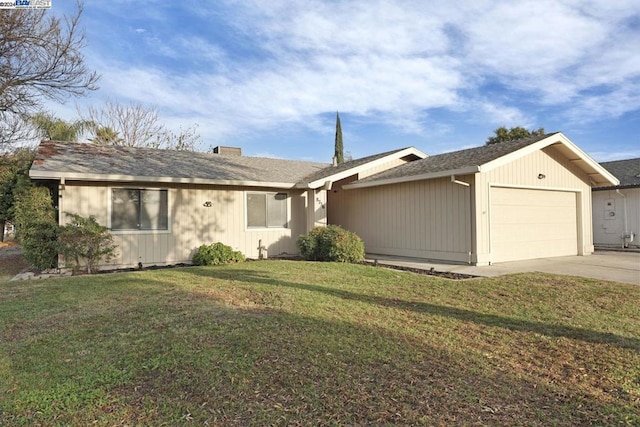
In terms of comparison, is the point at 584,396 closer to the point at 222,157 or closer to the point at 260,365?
the point at 260,365

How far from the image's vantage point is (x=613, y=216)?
624 inches

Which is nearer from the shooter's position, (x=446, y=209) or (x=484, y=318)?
(x=484, y=318)

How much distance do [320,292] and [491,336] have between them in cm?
297

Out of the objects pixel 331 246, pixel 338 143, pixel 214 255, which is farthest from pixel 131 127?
pixel 331 246

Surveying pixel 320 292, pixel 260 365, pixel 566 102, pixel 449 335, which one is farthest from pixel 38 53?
pixel 566 102

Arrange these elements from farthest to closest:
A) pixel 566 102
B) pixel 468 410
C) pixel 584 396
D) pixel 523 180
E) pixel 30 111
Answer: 1. pixel 566 102
2. pixel 30 111
3. pixel 523 180
4. pixel 584 396
5. pixel 468 410

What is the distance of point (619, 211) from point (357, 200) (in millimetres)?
10653

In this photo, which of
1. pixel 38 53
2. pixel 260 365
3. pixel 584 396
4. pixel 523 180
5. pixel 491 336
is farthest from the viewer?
pixel 38 53

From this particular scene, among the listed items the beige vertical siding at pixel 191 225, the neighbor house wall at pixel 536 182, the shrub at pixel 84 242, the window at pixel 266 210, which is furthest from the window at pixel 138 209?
the neighbor house wall at pixel 536 182

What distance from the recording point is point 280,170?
567 inches

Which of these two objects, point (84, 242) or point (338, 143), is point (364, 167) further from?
point (338, 143)

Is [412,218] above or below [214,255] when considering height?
above

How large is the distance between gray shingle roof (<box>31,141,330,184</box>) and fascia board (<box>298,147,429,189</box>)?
92cm

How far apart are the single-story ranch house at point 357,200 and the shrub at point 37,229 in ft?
1.43
